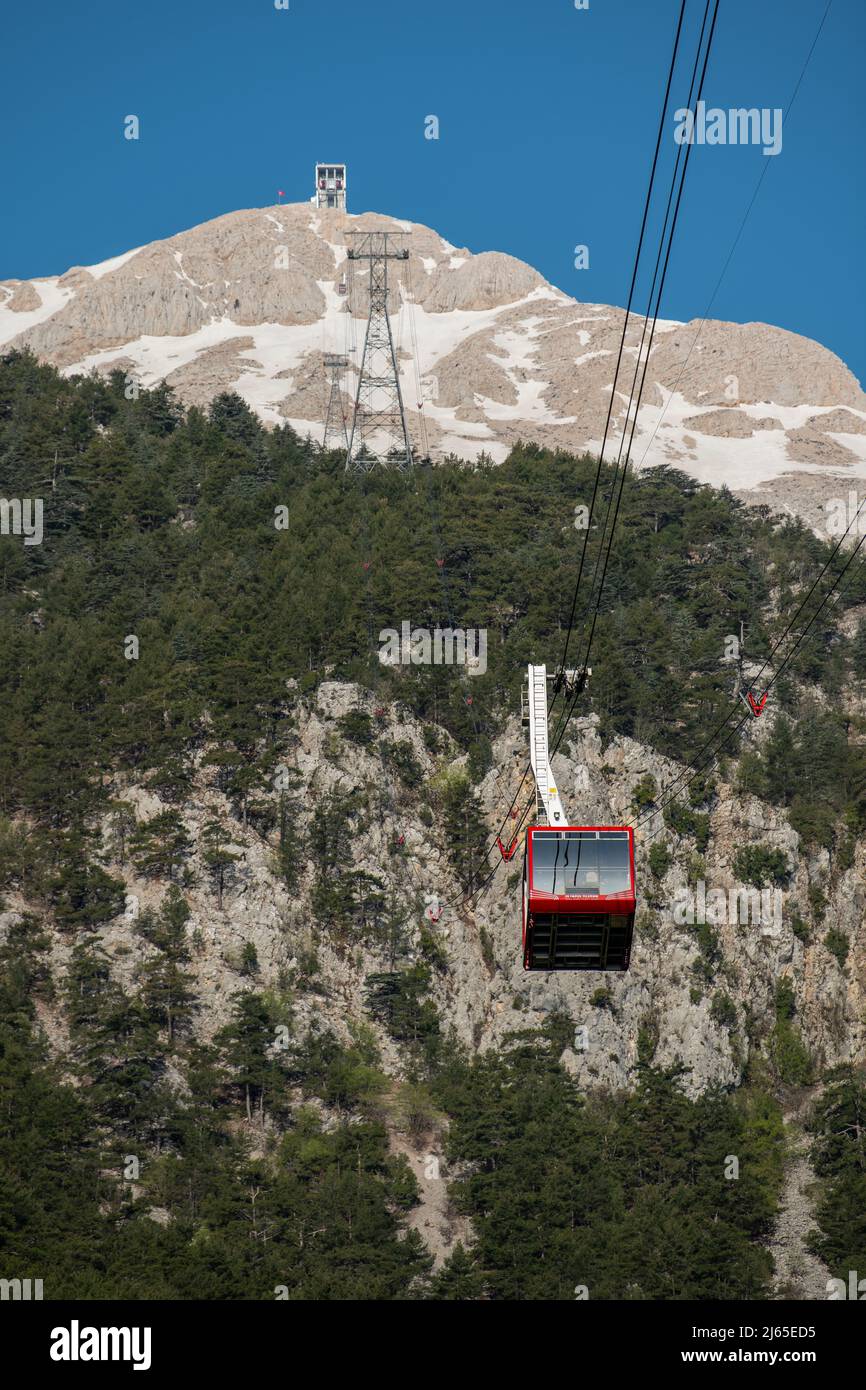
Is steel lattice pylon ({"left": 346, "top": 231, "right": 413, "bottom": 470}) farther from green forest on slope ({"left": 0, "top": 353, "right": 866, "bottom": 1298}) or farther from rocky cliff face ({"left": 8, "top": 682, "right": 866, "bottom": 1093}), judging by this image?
rocky cliff face ({"left": 8, "top": 682, "right": 866, "bottom": 1093})

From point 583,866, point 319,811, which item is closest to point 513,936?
point 319,811

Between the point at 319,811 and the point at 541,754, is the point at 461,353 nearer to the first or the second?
the point at 319,811

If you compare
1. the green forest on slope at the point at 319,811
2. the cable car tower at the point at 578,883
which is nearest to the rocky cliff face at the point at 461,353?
the green forest on slope at the point at 319,811

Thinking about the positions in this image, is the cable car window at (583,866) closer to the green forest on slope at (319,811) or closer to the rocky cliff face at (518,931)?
the green forest on slope at (319,811)

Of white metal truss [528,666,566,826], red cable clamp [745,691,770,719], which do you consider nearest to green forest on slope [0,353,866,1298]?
red cable clamp [745,691,770,719]

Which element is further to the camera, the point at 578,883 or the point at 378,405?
the point at 378,405
